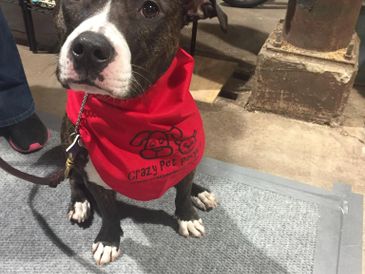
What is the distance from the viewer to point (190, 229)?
167 cm

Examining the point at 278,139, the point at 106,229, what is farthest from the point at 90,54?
the point at 278,139

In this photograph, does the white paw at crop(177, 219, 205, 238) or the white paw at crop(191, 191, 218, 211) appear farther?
the white paw at crop(191, 191, 218, 211)

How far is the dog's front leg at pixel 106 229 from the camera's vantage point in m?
1.52

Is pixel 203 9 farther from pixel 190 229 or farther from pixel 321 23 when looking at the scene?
pixel 321 23

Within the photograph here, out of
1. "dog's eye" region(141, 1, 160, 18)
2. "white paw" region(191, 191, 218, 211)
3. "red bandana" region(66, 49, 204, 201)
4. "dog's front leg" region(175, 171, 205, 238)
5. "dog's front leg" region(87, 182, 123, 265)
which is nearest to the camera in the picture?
"dog's eye" region(141, 1, 160, 18)

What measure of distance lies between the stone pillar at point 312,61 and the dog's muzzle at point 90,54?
55.5 inches

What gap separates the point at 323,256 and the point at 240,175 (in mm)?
474

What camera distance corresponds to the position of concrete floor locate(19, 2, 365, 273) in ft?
7.06

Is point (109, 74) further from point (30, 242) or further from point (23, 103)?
point (23, 103)

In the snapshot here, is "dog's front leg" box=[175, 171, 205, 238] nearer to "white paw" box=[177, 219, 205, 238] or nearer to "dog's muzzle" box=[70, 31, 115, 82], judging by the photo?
"white paw" box=[177, 219, 205, 238]

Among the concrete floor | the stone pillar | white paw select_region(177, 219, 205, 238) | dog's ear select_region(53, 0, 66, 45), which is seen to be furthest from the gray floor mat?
dog's ear select_region(53, 0, 66, 45)

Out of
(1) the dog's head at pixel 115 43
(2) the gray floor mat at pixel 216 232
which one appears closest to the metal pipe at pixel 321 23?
(2) the gray floor mat at pixel 216 232

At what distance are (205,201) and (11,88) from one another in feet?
3.21

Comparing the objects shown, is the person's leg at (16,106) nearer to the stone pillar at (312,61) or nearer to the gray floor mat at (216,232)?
the gray floor mat at (216,232)
